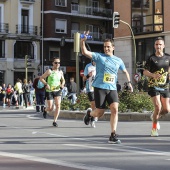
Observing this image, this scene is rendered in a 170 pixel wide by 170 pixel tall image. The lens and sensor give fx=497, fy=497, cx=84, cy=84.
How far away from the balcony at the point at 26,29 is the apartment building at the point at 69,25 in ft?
4.23

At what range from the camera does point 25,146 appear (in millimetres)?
9023

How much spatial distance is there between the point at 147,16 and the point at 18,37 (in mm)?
20777

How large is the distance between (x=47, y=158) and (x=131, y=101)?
387 inches

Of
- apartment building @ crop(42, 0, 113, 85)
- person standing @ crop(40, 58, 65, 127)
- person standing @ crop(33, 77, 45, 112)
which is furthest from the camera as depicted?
apartment building @ crop(42, 0, 113, 85)

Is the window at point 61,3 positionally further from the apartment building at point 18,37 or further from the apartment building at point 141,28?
the apartment building at point 141,28

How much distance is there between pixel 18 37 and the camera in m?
55.4

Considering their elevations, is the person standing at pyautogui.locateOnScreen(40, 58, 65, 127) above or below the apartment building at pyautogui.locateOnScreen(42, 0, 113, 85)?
below

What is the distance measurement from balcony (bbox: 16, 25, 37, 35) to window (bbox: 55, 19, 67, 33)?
8.63 ft

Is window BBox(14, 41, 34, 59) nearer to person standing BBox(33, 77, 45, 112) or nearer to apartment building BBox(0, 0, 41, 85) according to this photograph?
apartment building BBox(0, 0, 41, 85)

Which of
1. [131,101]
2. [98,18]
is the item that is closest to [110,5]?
[98,18]

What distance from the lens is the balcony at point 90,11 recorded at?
59.5 meters

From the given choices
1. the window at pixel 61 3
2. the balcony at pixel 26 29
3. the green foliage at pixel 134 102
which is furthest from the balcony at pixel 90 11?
the green foliage at pixel 134 102

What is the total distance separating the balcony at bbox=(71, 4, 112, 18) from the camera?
5954 cm

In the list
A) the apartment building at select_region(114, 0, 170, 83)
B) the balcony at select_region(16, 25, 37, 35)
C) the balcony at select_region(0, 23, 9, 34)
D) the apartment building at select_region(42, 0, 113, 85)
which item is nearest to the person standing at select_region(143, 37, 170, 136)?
the apartment building at select_region(114, 0, 170, 83)
